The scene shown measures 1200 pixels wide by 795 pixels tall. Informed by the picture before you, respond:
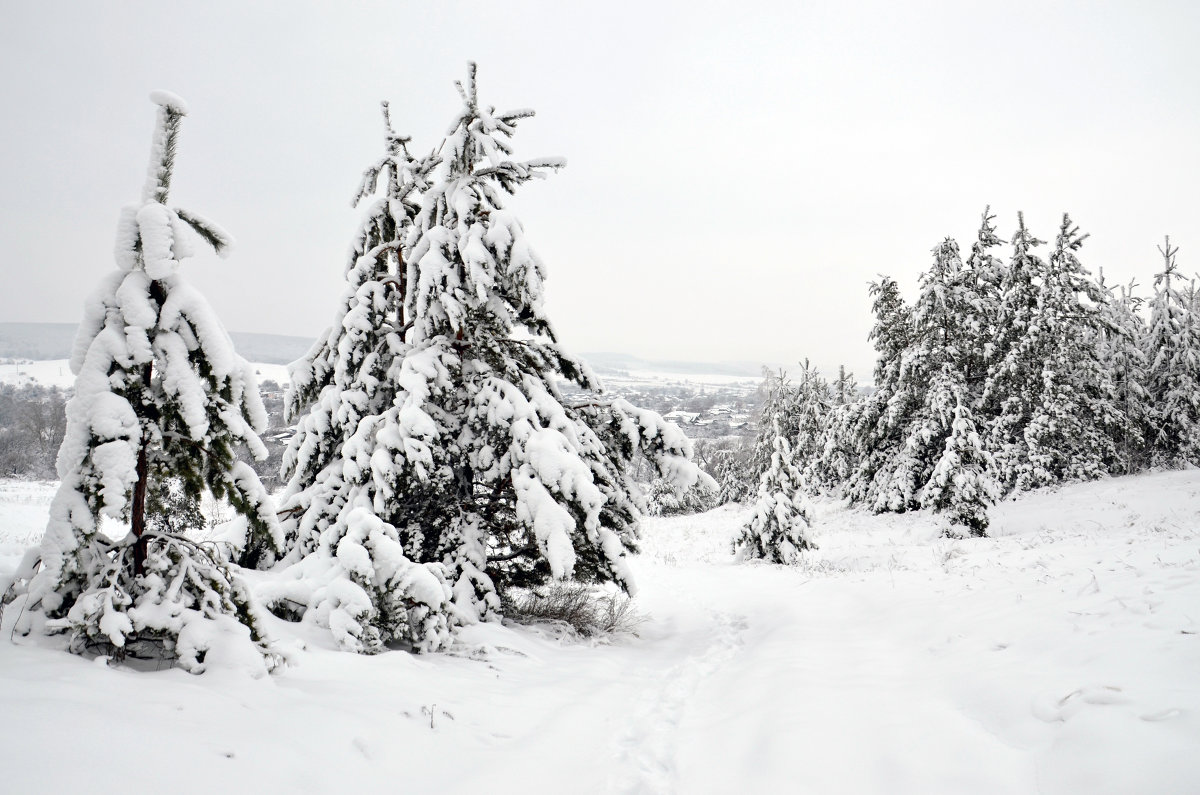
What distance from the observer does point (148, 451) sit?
11.7ft

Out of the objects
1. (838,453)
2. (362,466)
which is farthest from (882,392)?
(362,466)

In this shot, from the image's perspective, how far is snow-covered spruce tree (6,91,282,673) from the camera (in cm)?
326

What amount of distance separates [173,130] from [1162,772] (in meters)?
6.72

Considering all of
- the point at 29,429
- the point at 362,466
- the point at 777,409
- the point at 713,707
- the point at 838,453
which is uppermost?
the point at 777,409

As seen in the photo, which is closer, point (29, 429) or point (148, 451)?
point (148, 451)

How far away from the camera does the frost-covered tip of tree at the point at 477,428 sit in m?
6.44

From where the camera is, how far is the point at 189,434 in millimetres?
3551

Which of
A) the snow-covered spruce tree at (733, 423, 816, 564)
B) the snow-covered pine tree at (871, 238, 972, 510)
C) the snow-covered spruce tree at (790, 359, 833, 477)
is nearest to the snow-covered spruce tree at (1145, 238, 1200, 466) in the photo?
the snow-covered pine tree at (871, 238, 972, 510)

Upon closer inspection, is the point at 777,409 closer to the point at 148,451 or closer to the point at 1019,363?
the point at 1019,363

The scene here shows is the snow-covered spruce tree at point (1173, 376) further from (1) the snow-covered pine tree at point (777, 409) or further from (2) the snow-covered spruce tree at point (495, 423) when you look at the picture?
(2) the snow-covered spruce tree at point (495, 423)

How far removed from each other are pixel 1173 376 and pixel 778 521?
20374 mm

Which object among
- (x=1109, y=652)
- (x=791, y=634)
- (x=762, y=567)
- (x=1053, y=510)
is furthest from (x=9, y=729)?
(x=1053, y=510)

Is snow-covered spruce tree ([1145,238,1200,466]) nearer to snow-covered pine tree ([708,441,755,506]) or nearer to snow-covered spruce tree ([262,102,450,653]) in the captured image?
snow-covered pine tree ([708,441,755,506])

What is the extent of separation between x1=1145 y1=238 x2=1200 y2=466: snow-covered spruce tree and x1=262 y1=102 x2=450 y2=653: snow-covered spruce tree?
29187 mm
